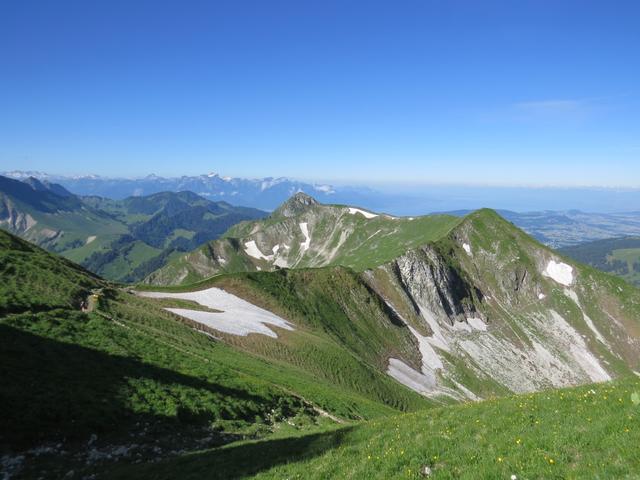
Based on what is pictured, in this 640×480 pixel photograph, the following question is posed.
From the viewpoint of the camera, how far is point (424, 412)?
20969 mm

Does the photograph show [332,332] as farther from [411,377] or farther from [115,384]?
[115,384]

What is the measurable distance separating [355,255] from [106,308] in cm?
15532

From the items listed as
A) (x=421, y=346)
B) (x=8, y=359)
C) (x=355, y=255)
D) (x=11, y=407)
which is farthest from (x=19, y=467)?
(x=355, y=255)

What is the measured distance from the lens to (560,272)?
147000 millimetres

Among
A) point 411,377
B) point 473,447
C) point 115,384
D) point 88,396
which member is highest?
point 473,447

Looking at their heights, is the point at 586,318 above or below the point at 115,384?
below

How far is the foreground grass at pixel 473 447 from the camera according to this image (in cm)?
1100

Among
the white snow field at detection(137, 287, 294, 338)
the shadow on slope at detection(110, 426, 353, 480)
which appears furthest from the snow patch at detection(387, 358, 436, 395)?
the shadow on slope at detection(110, 426, 353, 480)

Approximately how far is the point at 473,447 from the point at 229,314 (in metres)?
63.5

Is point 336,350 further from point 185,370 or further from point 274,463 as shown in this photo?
point 274,463

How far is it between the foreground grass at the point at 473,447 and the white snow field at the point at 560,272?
150362 millimetres

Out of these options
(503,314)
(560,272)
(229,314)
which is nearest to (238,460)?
(229,314)

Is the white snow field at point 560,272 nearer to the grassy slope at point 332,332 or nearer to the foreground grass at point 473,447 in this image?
the grassy slope at point 332,332

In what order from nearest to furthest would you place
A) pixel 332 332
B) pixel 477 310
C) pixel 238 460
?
pixel 238 460
pixel 332 332
pixel 477 310
